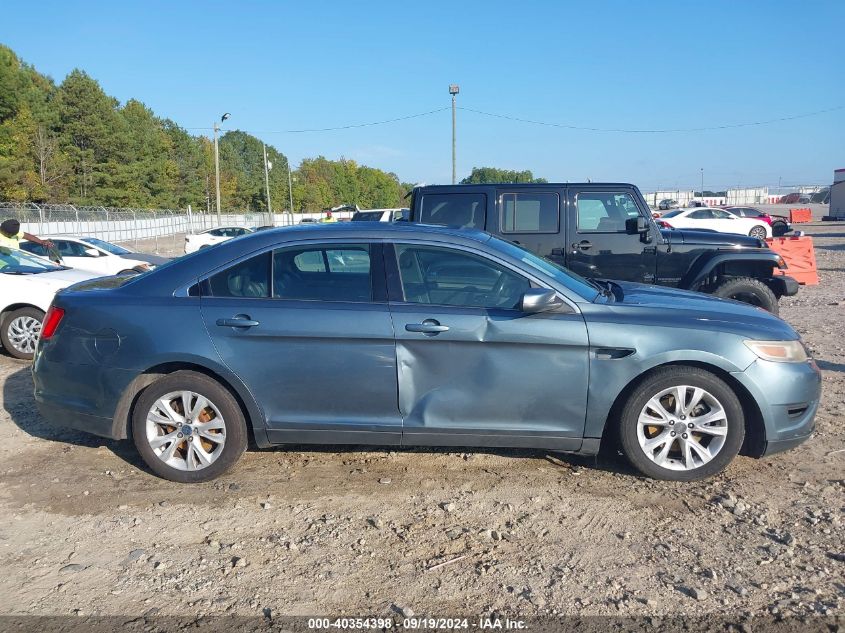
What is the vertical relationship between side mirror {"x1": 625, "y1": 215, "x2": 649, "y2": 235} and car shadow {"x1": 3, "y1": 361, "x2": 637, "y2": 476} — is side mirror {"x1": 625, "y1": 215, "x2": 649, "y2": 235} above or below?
above

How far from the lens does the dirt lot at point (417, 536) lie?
311 cm

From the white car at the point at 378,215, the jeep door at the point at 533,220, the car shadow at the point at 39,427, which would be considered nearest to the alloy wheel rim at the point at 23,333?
the car shadow at the point at 39,427

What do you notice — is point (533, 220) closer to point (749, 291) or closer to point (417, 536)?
point (749, 291)

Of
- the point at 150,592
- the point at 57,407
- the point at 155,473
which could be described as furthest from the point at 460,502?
the point at 57,407

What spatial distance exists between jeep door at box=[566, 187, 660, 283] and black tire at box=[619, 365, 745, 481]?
3.67m

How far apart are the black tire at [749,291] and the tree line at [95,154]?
26.5 meters

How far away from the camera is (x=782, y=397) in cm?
421

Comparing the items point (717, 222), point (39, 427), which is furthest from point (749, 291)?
point (717, 222)

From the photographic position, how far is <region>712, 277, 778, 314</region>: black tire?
784cm

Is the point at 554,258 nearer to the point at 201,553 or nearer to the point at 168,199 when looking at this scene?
the point at 201,553

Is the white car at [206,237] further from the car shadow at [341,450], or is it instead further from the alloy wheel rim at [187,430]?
the alloy wheel rim at [187,430]

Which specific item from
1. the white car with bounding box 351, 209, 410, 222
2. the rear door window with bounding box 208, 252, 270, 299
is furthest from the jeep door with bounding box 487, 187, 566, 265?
the white car with bounding box 351, 209, 410, 222

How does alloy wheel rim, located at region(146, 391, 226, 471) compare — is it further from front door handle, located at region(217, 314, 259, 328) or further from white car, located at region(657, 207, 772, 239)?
white car, located at region(657, 207, 772, 239)

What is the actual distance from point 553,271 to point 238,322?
2.10 metres
